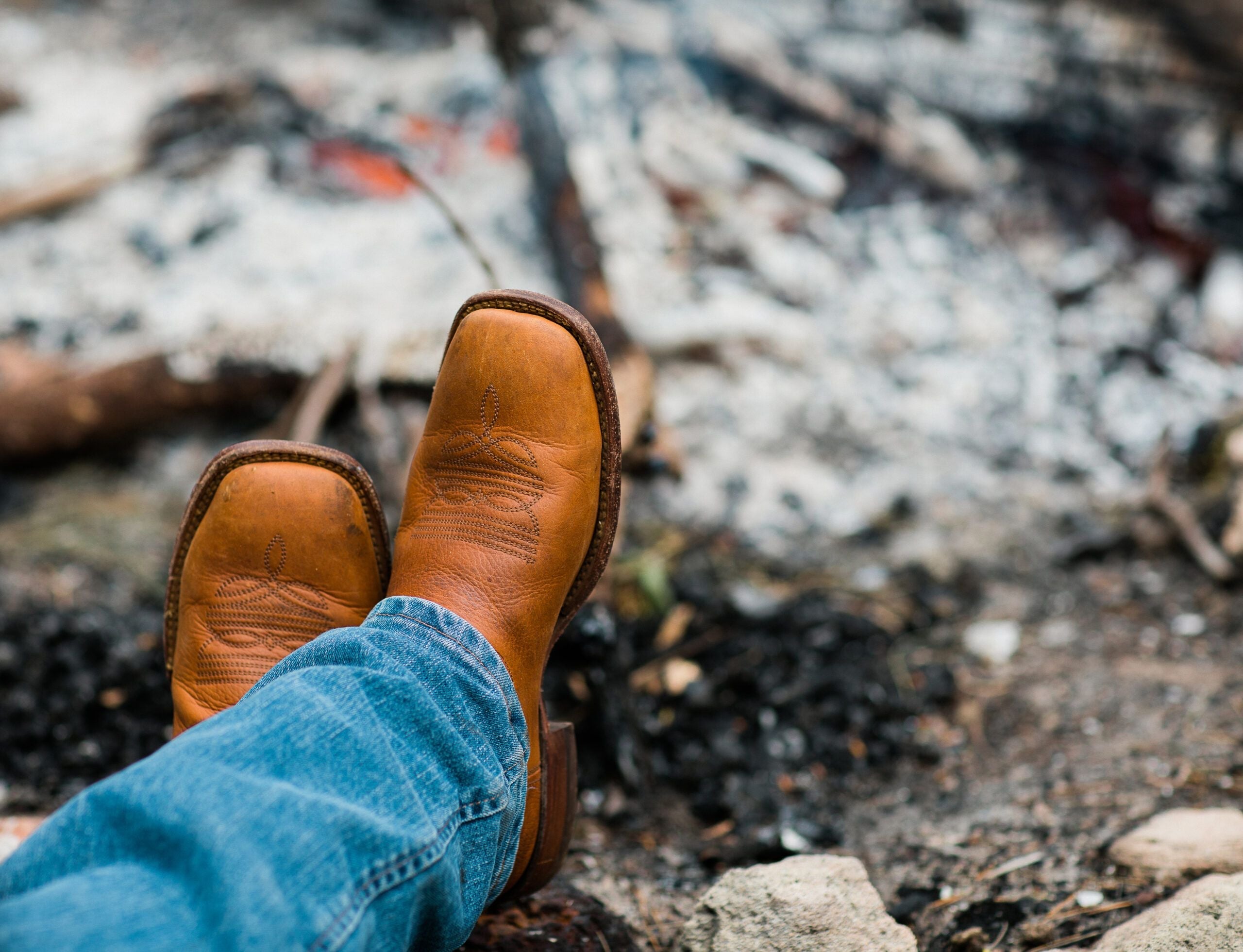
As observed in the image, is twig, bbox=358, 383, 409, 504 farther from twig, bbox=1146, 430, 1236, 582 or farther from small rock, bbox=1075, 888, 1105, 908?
twig, bbox=1146, 430, 1236, 582

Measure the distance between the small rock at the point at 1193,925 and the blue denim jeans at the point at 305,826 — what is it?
0.74 metres

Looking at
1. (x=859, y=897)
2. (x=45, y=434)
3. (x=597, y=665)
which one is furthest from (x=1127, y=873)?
(x=45, y=434)

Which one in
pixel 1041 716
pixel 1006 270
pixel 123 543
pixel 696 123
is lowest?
pixel 123 543

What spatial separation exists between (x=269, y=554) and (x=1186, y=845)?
136 centimetres

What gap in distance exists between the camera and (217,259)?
106 inches

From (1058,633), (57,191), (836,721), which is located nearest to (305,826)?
(836,721)

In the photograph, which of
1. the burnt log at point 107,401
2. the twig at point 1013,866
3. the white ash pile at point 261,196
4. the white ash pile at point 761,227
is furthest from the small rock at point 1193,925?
the burnt log at point 107,401

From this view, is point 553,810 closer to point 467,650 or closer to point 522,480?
point 467,650

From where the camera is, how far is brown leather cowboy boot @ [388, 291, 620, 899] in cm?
128

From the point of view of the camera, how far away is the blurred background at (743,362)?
1.58m

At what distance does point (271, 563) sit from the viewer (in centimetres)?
136

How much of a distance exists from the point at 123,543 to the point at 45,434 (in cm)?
48

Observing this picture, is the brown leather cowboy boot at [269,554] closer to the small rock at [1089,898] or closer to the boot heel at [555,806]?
the boot heel at [555,806]

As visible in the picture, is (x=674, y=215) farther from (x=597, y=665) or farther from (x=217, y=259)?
(x=597, y=665)
